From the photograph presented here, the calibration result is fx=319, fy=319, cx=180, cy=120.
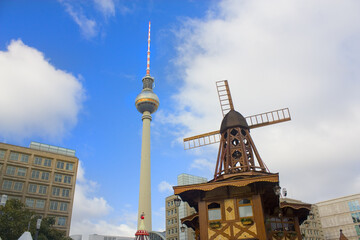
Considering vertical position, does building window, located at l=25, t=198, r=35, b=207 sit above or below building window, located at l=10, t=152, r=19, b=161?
below

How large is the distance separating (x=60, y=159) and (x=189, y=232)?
1580 inches

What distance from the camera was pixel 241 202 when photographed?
72.6ft

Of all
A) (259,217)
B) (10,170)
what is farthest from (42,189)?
(259,217)

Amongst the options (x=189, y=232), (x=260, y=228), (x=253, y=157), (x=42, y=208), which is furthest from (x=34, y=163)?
(x=260, y=228)

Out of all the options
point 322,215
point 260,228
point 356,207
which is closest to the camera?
point 260,228

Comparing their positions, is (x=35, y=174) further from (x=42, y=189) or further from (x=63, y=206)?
(x=63, y=206)

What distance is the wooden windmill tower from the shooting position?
21266 mm

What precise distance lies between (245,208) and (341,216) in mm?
95592

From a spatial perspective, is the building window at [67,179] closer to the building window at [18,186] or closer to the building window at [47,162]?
the building window at [47,162]

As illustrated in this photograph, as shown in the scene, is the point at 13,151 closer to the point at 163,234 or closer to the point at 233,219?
the point at 163,234

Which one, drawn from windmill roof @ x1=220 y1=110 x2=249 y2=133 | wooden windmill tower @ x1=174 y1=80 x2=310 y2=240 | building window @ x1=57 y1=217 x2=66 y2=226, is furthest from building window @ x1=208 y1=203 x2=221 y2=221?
building window @ x1=57 y1=217 x2=66 y2=226

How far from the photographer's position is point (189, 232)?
289 feet

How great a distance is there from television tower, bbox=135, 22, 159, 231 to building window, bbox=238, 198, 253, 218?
71.2 metres

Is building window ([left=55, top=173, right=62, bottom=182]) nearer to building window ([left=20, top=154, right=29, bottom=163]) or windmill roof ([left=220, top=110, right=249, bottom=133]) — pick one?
building window ([left=20, top=154, right=29, bottom=163])
